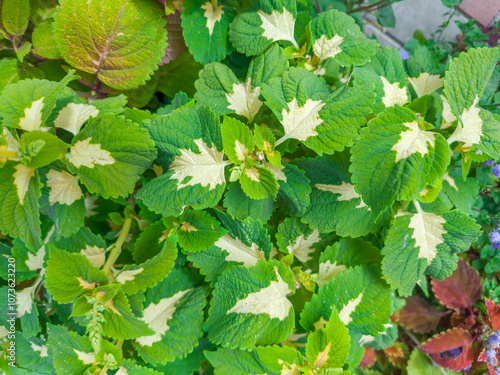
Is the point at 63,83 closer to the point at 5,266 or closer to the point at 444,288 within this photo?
the point at 5,266

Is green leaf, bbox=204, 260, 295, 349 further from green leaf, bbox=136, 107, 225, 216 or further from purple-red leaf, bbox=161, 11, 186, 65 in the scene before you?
purple-red leaf, bbox=161, 11, 186, 65

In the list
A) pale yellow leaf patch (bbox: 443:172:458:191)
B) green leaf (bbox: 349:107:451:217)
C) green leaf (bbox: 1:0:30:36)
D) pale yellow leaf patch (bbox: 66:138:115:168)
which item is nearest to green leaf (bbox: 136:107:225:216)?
pale yellow leaf patch (bbox: 66:138:115:168)

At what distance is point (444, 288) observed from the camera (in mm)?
1490

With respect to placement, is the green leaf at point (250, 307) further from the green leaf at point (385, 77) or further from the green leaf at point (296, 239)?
the green leaf at point (385, 77)

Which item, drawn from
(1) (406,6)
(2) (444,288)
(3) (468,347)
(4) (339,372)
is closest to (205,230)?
(4) (339,372)

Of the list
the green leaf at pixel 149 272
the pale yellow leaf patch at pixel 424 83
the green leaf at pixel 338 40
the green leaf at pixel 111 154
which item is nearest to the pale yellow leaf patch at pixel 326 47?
the green leaf at pixel 338 40

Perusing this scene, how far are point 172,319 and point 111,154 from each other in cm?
47

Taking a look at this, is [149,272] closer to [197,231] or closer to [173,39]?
[197,231]

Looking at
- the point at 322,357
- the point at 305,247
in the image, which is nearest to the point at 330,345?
the point at 322,357

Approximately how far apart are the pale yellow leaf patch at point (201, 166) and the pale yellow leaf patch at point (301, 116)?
0.17 m

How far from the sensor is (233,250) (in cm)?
97

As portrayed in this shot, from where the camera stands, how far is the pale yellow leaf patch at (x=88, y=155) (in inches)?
30.8

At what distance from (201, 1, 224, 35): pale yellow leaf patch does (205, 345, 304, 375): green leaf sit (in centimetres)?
85

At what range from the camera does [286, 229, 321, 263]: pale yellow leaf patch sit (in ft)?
3.42
